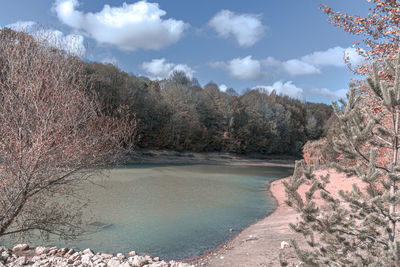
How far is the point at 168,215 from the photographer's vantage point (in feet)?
43.5

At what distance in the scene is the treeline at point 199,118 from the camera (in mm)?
43188

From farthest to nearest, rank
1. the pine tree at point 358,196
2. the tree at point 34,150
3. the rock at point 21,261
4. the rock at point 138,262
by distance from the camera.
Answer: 1. the rock at point 138,262
2. the rock at point 21,261
3. the tree at point 34,150
4. the pine tree at point 358,196

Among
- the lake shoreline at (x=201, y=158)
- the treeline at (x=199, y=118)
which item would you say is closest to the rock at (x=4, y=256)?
the lake shoreline at (x=201, y=158)

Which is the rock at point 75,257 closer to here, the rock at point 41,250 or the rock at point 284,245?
the rock at point 41,250

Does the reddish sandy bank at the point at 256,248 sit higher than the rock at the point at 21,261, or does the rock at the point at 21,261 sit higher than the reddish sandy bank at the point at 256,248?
the rock at the point at 21,261

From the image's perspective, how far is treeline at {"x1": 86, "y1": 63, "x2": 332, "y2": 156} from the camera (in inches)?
1700

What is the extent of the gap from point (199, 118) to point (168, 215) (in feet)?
149

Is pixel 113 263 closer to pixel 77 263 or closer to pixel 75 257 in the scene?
pixel 77 263

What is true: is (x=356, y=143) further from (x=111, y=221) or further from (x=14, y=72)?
(x=111, y=221)

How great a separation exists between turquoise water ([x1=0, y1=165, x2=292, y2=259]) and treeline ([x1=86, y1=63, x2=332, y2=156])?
68.2 feet

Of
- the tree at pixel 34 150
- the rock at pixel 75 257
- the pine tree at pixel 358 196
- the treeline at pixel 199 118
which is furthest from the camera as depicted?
the treeline at pixel 199 118

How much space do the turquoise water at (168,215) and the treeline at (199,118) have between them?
20.8m

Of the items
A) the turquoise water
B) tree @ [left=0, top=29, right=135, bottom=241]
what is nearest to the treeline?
the turquoise water

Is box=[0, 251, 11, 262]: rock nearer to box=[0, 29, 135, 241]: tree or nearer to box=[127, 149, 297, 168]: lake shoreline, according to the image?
box=[0, 29, 135, 241]: tree
